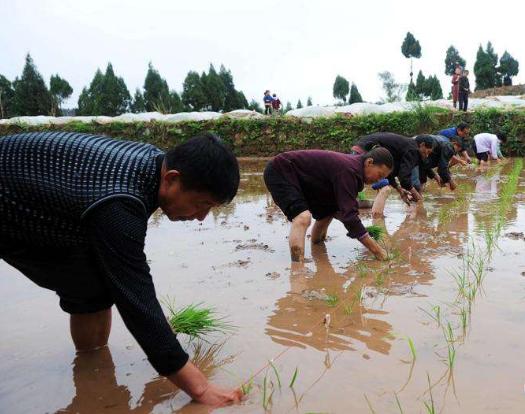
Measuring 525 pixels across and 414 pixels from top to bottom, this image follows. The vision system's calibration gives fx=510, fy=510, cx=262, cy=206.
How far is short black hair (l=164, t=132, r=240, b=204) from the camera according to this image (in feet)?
5.11

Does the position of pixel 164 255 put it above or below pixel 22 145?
below

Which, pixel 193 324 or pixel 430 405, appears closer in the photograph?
pixel 430 405

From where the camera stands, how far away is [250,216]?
19.7 ft

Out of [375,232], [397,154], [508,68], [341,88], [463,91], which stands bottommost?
[375,232]

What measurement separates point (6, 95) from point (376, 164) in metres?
28.8

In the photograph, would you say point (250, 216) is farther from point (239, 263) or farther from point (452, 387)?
point (452, 387)

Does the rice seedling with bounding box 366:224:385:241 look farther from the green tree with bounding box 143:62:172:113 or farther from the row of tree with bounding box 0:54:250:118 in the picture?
the green tree with bounding box 143:62:172:113

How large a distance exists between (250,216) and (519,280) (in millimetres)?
3409

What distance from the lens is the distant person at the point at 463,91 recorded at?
1432cm

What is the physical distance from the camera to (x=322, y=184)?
400 centimetres

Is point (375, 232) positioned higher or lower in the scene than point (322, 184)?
lower

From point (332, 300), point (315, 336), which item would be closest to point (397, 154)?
point (332, 300)

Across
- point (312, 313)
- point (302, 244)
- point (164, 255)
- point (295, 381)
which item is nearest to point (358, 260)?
point (302, 244)

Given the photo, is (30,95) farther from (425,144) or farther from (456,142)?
(425,144)
